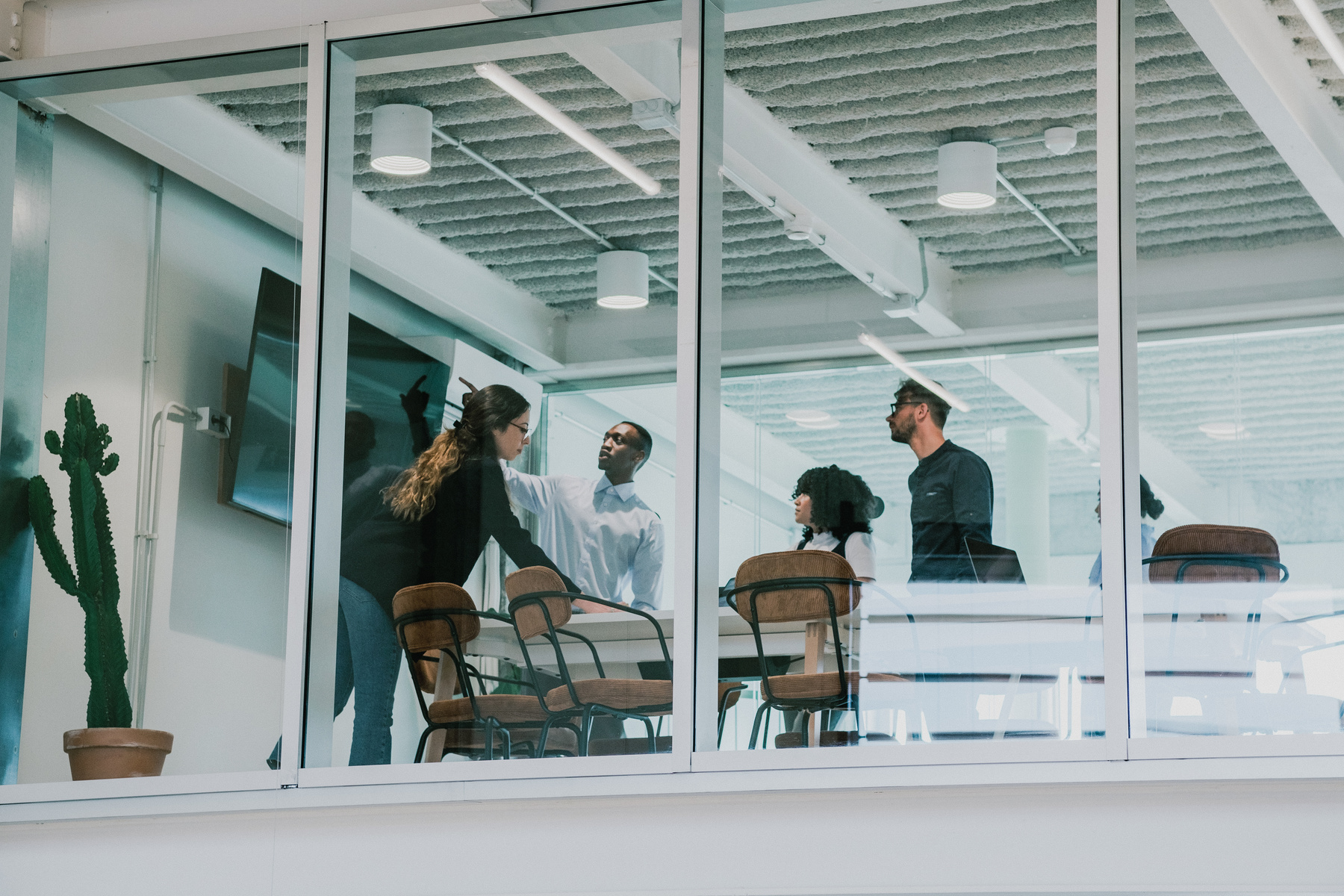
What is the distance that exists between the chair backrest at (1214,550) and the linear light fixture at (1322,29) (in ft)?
5.20

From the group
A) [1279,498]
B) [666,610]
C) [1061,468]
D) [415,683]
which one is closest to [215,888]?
[415,683]

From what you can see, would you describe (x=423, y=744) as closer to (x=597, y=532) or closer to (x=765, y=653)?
(x=597, y=532)

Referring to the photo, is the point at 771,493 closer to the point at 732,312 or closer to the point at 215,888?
the point at 732,312

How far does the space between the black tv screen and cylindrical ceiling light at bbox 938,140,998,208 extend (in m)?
1.79

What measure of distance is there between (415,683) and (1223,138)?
10.9 ft

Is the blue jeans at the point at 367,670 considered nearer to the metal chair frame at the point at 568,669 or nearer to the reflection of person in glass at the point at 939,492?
the metal chair frame at the point at 568,669

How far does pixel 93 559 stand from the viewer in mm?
5305

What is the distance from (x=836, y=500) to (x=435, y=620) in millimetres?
1370

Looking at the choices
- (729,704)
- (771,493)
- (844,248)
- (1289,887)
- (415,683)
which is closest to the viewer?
(1289,887)

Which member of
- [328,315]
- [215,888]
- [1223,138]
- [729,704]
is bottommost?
[215,888]

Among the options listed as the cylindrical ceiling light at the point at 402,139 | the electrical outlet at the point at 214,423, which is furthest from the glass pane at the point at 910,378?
the electrical outlet at the point at 214,423

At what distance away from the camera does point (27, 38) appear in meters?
5.58

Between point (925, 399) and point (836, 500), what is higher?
point (925, 399)

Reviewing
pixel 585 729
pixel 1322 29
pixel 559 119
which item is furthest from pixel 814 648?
pixel 1322 29
